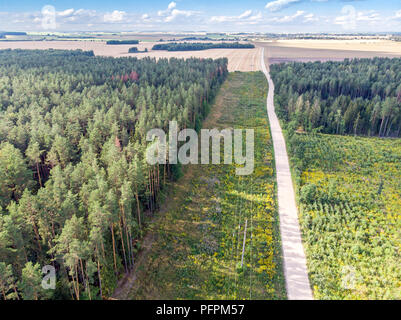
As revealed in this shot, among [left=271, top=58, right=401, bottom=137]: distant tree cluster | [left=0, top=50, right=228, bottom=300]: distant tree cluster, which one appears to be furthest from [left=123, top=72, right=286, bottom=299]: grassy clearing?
[left=271, top=58, right=401, bottom=137]: distant tree cluster

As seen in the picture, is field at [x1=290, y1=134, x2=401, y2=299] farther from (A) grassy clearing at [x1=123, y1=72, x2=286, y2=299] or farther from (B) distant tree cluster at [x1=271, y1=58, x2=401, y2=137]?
(B) distant tree cluster at [x1=271, y1=58, x2=401, y2=137]

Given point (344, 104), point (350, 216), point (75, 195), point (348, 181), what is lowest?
point (350, 216)

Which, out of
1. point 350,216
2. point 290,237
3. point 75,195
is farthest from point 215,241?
point 350,216

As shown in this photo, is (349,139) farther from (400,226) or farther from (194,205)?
(194,205)

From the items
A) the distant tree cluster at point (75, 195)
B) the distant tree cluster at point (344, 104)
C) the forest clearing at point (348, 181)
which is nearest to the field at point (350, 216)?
the forest clearing at point (348, 181)

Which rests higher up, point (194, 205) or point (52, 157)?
point (52, 157)

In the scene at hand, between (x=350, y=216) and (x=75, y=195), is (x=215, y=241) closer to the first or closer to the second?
(x=75, y=195)
